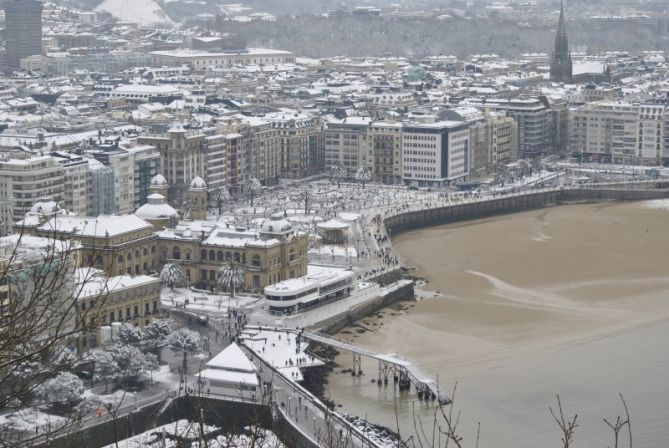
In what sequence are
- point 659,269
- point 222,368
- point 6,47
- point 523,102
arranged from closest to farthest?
point 222,368 → point 659,269 → point 523,102 → point 6,47

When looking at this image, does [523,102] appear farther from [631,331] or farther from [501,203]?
[631,331]

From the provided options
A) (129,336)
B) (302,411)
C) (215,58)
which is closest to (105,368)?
(129,336)

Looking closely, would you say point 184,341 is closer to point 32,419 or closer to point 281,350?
point 281,350

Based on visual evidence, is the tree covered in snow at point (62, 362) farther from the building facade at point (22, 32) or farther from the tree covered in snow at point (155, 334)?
the building facade at point (22, 32)

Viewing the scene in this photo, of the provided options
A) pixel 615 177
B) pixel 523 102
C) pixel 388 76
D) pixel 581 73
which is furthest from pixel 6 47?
pixel 615 177

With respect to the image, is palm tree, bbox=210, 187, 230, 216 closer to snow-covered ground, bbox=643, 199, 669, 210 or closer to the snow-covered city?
the snow-covered city

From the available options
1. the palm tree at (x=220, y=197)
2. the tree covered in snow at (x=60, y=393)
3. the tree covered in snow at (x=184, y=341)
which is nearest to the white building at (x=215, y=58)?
the palm tree at (x=220, y=197)
